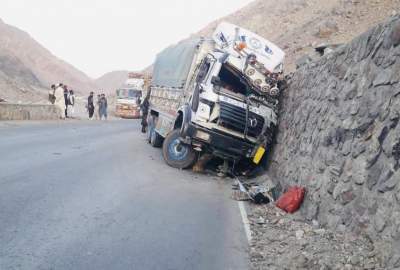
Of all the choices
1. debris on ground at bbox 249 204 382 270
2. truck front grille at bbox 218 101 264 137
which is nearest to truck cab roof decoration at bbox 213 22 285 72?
truck front grille at bbox 218 101 264 137

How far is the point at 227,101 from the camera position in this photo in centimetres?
1143

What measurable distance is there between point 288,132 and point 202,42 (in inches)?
160

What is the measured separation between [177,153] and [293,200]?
509cm

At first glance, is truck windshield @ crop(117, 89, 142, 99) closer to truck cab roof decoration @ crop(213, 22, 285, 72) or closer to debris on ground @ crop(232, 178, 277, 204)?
truck cab roof decoration @ crop(213, 22, 285, 72)

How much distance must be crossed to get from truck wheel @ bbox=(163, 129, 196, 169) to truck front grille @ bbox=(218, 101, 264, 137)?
1.62m

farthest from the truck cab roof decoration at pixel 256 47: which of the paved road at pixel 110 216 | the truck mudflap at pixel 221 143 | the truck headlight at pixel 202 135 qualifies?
the paved road at pixel 110 216

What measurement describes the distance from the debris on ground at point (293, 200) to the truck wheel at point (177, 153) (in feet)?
14.7

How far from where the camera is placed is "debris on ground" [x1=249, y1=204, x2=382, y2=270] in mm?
5395

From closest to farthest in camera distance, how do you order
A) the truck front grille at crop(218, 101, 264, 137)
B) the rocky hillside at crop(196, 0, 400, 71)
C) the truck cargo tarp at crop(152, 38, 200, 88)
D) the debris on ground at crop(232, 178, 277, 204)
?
the debris on ground at crop(232, 178, 277, 204) → the truck front grille at crop(218, 101, 264, 137) → the truck cargo tarp at crop(152, 38, 200, 88) → the rocky hillside at crop(196, 0, 400, 71)

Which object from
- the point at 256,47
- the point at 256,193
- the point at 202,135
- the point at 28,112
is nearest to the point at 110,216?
the point at 256,193

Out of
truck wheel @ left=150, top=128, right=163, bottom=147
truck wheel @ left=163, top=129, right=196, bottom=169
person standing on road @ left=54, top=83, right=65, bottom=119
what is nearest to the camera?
truck wheel @ left=163, top=129, right=196, bottom=169

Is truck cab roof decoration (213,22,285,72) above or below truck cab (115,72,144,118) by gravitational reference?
above

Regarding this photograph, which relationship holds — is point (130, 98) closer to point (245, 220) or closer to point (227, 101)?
point (227, 101)

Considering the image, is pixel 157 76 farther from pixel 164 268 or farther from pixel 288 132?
pixel 164 268
